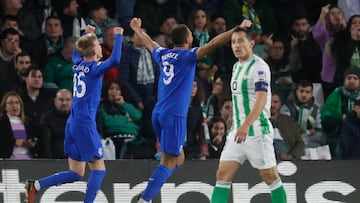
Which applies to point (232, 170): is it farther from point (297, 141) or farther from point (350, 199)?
point (297, 141)

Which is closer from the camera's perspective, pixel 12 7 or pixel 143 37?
pixel 143 37

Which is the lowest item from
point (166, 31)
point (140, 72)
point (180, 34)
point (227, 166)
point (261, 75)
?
point (227, 166)

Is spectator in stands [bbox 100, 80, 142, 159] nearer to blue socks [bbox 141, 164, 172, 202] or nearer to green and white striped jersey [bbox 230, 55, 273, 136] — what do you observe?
blue socks [bbox 141, 164, 172, 202]

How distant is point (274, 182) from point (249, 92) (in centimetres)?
90

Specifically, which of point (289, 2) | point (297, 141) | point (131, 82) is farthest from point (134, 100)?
point (289, 2)

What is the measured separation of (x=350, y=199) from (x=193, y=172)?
1.75 m

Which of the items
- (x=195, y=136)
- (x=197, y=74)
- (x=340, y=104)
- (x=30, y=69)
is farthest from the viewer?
(x=197, y=74)

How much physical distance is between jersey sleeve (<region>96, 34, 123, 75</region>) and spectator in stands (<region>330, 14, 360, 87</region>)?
16.9 feet

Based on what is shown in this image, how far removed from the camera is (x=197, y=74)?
57.4 ft

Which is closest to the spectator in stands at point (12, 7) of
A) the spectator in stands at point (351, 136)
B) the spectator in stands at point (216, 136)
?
the spectator in stands at point (216, 136)

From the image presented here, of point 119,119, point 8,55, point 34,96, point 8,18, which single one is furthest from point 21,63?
point 119,119

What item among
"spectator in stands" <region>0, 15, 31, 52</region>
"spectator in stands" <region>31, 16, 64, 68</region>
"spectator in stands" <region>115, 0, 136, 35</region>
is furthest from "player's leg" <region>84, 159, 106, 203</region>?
"spectator in stands" <region>115, 0, 136, 35</region>

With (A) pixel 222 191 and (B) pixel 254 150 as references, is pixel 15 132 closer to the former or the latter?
(A) pixel 222 191

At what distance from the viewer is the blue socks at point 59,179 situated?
1362 centimetres
